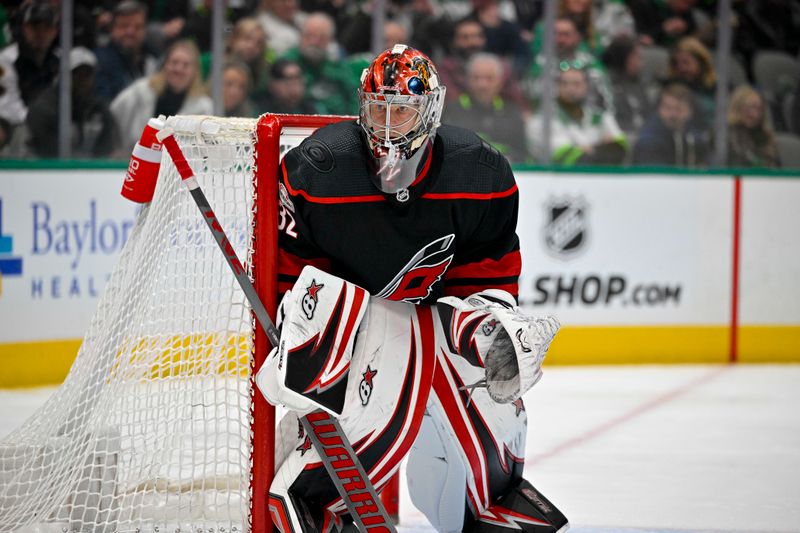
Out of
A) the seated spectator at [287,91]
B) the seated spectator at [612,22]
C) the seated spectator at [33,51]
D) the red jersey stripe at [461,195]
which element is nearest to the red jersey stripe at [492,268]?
the red jersey stripe at [461,195]

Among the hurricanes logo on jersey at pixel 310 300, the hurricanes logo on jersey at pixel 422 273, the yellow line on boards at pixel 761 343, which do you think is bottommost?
the yellow line on boards at pixel 761 343

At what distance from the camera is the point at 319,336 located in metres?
1.95

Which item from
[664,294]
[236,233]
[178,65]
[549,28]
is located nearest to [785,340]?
[664,294]

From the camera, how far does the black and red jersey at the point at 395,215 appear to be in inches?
77.9

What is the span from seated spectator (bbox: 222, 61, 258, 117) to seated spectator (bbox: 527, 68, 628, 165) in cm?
131

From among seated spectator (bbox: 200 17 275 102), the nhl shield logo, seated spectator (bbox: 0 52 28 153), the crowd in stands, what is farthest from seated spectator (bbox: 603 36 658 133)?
seated spectator (bbox: 0 52 28 153)

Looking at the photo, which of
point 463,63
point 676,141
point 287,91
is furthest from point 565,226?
point 287,91

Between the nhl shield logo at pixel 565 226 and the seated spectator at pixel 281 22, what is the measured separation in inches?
53.9

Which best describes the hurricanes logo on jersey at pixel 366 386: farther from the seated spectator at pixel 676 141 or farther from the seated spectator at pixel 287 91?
the seated spectator at pixel 676 141

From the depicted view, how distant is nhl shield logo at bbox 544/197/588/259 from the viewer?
5.05m

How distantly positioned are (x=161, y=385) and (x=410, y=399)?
0.64 m

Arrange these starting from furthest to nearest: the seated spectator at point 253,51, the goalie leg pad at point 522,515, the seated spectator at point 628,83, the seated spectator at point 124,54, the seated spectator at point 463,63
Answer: the seated spectator at point 628,83
the seated spectator at point 463,63
the seated spectator at point 253,51
the seated spectator at point 124,54
the goalie leg pad at point 522,515

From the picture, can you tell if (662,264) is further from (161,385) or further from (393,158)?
(393,158)

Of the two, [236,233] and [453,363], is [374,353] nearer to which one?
[453,363]
